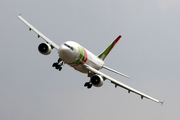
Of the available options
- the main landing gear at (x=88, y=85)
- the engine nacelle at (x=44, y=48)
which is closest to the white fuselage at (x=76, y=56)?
the main landing gear at (x=88, y=85)

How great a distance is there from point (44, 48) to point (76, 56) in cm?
574

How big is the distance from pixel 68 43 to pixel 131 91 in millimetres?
11418

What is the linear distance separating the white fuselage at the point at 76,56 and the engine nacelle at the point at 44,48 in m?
3.73

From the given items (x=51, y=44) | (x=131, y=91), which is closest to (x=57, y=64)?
(x=51, y=44)

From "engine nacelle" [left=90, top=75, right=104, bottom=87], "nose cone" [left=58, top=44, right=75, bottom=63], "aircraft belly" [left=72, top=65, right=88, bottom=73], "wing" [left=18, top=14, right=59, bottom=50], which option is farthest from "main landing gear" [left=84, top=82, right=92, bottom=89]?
"nose cone" [left=58, top=44, right=75, bottom=63]

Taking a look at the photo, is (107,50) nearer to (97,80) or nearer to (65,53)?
(97,80)

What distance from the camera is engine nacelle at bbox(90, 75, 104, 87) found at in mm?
58031

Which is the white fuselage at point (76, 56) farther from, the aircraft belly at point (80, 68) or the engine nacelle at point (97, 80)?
the engine nacelle at point (97, 80)

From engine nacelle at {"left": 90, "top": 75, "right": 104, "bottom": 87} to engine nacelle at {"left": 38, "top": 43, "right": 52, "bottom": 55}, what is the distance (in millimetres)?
7404

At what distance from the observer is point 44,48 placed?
59969 mm

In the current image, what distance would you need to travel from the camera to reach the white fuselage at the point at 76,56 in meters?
55.4

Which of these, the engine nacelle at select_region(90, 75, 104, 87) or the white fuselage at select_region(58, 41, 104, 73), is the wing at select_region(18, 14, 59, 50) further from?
the engine nacelle at select_region(90, 75, 104, 87)

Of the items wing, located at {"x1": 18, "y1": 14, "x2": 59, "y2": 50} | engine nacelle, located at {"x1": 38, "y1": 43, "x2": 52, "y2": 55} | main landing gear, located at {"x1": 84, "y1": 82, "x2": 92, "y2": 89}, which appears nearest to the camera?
engine nacelle, located at {"x1": 38, "y1": 43, "x2": 52, "y2": 55}

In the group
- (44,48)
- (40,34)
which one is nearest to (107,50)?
(40,34)
